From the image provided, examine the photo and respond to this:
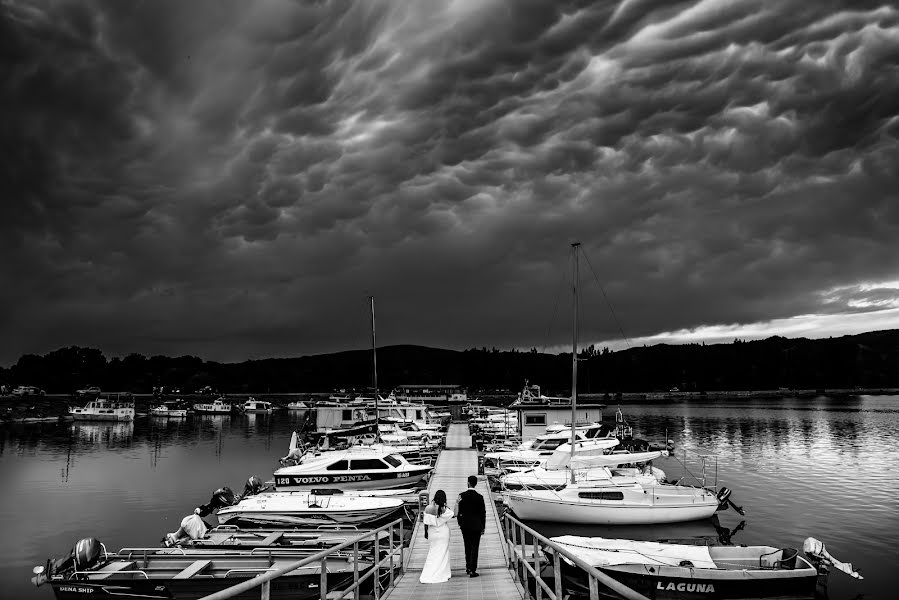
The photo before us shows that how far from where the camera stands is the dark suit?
41.9 ft

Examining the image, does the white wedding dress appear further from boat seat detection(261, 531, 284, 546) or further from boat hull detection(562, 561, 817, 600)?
boat seat detection(261, 531, 284, 546)

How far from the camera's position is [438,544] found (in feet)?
41.8

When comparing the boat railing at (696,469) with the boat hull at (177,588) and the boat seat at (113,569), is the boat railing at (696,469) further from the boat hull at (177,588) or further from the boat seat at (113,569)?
the boat seat at (113,569)

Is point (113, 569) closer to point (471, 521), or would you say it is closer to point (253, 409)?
point (471, 521)

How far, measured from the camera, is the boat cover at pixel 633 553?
18.3 metres

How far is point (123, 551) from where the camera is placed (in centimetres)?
1872

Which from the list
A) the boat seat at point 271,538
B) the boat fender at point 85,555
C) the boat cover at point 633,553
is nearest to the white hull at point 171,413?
the boat seat at point 271,538

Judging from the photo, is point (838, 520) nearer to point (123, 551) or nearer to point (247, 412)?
point (123, 551)

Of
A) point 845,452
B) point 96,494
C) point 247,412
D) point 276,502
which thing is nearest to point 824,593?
point 276,502

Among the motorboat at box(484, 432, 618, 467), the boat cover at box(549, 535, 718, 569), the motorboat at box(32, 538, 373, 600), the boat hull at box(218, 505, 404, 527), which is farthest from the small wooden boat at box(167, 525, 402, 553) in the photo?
the motorboat at box(484, 432, 618, 467)

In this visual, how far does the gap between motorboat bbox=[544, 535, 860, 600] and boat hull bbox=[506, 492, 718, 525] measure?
322 inches

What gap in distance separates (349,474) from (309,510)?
22.8 feet

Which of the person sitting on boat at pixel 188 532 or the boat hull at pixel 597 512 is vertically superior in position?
the person sitting on boat at pixel 188 532

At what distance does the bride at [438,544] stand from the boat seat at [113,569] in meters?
9.87
